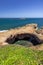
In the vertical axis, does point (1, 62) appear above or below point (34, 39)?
above

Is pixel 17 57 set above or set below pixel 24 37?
above

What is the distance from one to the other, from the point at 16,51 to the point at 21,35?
13146mm

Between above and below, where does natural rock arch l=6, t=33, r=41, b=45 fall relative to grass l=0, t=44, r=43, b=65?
below

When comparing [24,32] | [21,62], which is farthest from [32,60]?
[24,32]

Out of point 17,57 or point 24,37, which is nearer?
point 17,57

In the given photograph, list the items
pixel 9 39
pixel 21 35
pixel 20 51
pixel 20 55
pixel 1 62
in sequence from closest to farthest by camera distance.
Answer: pixel 1 62, pixel 20 55, pixel 20 51, pixel 9 39, pixel 21 35

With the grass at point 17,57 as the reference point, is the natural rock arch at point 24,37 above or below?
below

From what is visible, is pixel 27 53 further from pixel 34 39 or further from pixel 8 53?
pixel 34 39

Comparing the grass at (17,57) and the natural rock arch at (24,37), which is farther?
the natural rock arch at (24,37)

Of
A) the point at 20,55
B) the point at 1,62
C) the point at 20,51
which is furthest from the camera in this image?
the point at 20,51

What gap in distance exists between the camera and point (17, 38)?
72.0 feet

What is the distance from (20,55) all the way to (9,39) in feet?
40.3

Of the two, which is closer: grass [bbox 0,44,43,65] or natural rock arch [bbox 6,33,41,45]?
grass [bbox 0,44,43,65]

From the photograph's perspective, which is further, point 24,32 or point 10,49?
point 24,32
